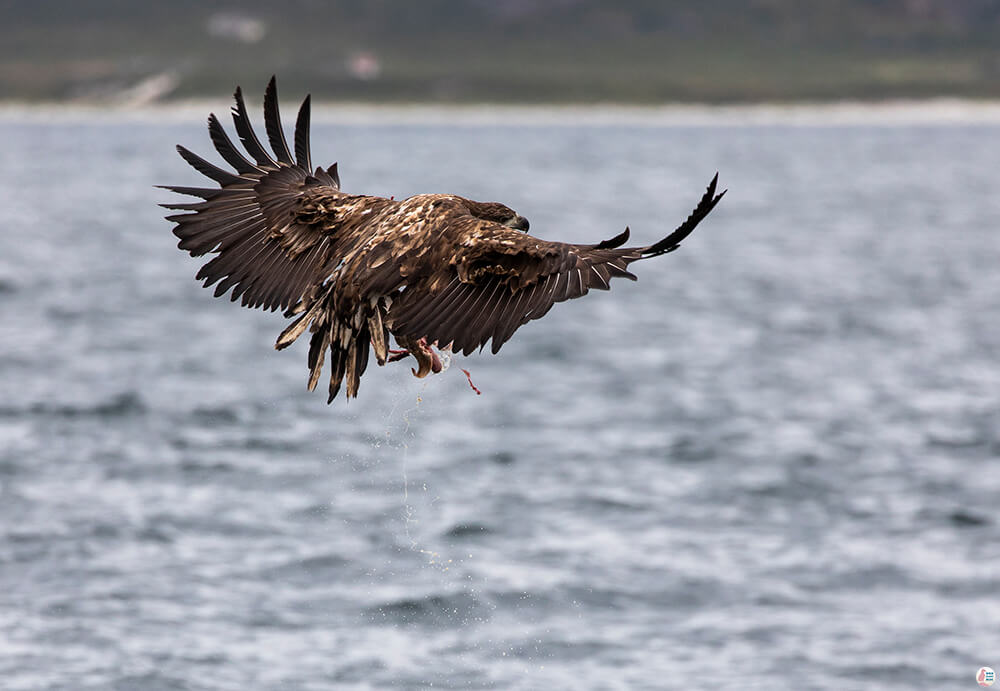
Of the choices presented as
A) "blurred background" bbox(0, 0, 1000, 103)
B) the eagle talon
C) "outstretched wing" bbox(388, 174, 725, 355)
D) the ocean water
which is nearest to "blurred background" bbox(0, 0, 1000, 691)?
the ocean water

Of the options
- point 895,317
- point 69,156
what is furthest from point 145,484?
point 69,156

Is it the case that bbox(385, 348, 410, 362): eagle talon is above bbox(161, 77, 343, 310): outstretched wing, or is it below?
below

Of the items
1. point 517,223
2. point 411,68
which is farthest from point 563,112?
point 517,223

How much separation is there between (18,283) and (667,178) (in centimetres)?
6782

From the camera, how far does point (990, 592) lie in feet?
58.8

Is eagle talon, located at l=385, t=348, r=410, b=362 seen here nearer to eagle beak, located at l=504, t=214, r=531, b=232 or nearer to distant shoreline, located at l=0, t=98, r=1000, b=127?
eagle beak, located at l=504, t=214, r=531, b=232

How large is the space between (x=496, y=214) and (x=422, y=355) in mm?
1004

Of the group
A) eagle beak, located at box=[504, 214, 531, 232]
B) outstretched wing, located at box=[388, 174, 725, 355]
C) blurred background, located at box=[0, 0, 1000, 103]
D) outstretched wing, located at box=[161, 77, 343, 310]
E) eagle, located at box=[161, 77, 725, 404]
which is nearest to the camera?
outstretched wing, located at box=[388, 174, 725, 355]

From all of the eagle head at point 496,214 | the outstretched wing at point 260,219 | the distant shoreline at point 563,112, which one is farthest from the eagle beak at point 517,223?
the distant shoreline at point 563,112

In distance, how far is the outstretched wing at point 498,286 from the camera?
28.9ft

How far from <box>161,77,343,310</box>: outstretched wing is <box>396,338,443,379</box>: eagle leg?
72 centimetres

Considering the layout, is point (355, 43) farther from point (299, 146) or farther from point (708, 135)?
point (299, 146)

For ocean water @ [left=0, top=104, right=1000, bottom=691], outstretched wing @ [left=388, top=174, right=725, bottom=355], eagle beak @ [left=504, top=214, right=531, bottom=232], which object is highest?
eagle beak @ [left=504, top=214, right=531, bottom=232]

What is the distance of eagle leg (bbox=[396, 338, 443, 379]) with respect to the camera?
9688mm
